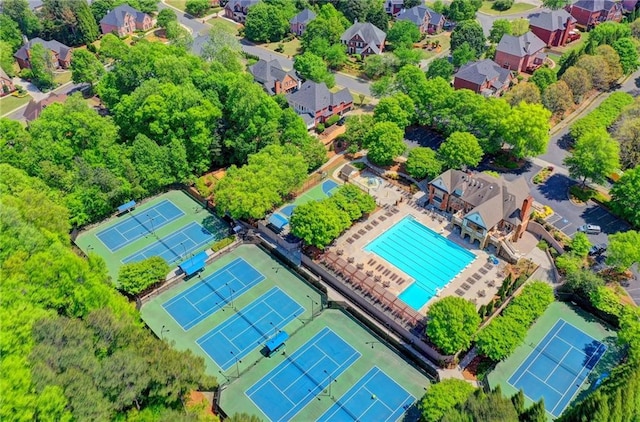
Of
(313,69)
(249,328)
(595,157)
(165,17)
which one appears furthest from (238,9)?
(249,328)

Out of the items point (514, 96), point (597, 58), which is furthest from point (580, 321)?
point (597, 58)

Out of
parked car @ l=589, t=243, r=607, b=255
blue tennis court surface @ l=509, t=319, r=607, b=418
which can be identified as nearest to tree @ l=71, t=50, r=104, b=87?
blue tennis court surface @ l=509, t=319, r=607, b=418

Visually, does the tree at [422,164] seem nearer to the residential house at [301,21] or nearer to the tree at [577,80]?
the tree at [577,80]

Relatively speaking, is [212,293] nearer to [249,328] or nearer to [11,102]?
[249,328]

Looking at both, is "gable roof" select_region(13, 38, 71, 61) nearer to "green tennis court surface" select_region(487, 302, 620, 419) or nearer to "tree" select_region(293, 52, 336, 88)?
"tree" select_region(293, 52, 336, 88)

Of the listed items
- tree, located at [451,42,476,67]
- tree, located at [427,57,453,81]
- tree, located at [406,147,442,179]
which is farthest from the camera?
tree, located at [451,42,476,67]

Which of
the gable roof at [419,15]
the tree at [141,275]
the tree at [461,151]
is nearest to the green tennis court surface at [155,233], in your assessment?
the tree at [141,275]
